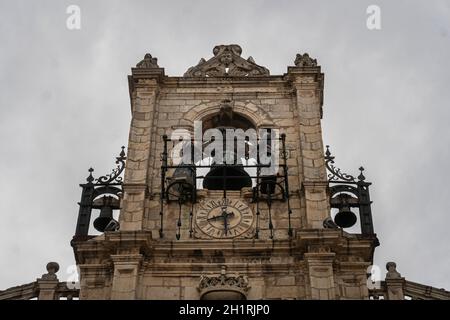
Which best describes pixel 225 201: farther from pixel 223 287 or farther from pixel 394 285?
pixel 394 285

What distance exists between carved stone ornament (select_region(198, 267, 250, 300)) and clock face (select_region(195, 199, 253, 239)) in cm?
114

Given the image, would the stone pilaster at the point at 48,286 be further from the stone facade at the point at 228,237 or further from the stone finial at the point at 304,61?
the stone finial at the point at 304,61

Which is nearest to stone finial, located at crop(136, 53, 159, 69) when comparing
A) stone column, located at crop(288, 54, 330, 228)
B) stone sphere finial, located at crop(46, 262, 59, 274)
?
stone column, located at crop(288, 54, 330, 228)

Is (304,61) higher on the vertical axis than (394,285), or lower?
higher

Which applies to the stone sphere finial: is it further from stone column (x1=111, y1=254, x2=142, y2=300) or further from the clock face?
the clock face

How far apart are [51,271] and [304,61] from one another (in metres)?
8.26

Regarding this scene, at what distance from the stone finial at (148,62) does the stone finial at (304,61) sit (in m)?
3.26

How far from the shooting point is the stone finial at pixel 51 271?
1806 centimetres

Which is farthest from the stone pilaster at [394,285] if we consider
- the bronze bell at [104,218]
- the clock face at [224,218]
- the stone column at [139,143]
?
the bronze bell at [104,218]

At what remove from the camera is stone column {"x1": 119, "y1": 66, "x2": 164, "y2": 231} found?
1925 cm

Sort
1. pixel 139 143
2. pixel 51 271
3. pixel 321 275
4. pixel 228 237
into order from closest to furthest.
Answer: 1. pixel 321 275
2. pixel 51 271
3. pixel 228 237
4. pixel 139 143

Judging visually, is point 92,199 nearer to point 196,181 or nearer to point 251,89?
point 196,181

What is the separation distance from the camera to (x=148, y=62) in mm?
23344

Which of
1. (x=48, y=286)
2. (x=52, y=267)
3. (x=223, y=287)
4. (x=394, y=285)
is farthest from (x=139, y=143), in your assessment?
(x=394, y=285)
